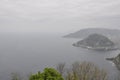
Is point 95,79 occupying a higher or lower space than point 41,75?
lower

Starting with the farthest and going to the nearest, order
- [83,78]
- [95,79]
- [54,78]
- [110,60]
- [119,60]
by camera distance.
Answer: [110,60] → [119,60] → [95,79] → [83,78] → [54,78]

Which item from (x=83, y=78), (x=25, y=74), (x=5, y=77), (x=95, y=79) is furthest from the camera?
(x=25, y=74)

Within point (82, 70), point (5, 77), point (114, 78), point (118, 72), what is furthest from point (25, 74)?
point (118, 72)

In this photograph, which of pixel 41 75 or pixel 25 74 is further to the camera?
pixel 25 74

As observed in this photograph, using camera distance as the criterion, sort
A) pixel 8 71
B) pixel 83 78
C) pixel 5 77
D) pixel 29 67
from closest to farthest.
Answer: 1. pixel 83 78
2. pixel 5 77
3. pixel 8 71
4. pixel 29 67

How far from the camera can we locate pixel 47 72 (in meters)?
43.2

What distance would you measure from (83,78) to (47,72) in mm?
33699

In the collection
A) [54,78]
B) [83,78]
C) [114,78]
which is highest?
[54,78]

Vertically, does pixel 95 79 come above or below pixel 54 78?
below

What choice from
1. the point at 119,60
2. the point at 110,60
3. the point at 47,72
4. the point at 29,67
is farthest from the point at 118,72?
the point at 47,72

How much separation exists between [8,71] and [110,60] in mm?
97491

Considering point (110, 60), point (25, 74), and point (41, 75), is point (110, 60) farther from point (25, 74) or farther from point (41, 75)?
point (41, 75)

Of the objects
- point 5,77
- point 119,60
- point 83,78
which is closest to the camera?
point 83,78

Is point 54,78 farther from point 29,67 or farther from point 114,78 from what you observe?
point 29,67
